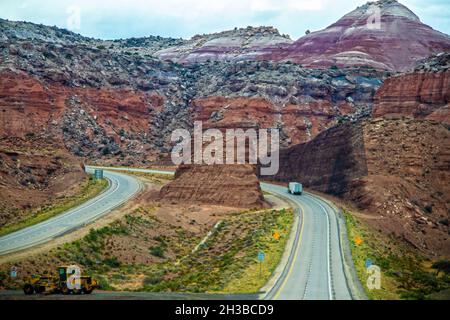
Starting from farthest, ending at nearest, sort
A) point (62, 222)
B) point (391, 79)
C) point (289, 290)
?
point (391, 79)
point (62, 222)
point (289, 290)

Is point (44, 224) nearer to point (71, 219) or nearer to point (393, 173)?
point (71, 219)

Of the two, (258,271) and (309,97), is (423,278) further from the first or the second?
(309,97)

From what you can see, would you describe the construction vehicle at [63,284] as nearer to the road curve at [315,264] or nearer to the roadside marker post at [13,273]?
the roadside marker post at [13,273]

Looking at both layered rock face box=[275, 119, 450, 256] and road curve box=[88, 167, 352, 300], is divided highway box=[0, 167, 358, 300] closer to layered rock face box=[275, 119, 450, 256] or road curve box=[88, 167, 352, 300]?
road curve box=[88, 167, 352, 300]

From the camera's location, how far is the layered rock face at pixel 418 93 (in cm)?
9806

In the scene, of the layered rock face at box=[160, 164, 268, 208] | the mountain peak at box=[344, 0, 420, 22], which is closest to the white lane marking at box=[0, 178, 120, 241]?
the layered rock face at box=[160, 164, 268, 208]

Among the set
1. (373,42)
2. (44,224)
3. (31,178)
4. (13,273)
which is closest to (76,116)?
(31,178)

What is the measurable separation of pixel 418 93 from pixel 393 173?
29.0 m

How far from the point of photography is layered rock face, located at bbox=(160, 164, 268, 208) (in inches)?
2913

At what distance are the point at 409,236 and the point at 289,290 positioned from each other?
31464mm

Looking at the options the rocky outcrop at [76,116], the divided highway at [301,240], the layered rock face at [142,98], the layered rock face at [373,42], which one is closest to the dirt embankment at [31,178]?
the divided highway at [301,240]

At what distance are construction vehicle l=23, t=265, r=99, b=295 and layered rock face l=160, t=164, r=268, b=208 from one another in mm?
39412

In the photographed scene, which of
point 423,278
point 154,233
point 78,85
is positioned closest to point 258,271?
point 423,278

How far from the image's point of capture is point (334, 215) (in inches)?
2576
